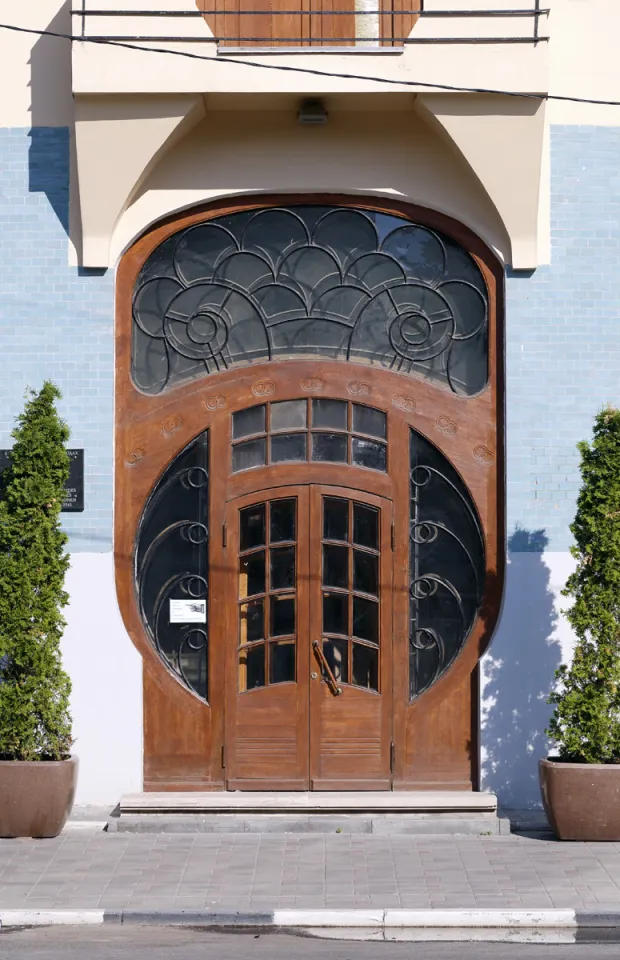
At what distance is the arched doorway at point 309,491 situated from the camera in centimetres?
1101

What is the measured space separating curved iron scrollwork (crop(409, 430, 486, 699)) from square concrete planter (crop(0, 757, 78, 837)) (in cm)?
298

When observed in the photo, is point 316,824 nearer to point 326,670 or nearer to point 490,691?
point 326,670

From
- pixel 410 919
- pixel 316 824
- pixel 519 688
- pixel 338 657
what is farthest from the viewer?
pixel 338 657

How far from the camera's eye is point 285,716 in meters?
11.0

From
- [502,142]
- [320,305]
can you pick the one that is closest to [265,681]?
[320,305]

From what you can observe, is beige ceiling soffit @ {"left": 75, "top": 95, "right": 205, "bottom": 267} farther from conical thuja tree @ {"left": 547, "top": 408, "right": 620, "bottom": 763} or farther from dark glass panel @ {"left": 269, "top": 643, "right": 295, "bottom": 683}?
conical thuja tree @ {"left": 547, "top": 408, "right": 620, "bottom": 763}

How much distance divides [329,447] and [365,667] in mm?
1840

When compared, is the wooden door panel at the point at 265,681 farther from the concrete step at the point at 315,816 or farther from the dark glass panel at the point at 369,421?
the dark glass panel at the point at 369,421

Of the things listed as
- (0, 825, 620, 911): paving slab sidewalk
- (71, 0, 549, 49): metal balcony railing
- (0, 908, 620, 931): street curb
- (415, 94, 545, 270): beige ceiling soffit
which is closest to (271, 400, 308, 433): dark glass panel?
(415, 94, 545, 270): beige ceiling soffit

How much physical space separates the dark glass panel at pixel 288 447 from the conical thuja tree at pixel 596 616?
2.37 meters

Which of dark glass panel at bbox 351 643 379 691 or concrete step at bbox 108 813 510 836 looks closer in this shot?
concrete step at bbox 108 813 510 836

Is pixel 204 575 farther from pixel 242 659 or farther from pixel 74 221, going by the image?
pixel 74 221

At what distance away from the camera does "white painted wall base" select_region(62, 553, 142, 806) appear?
1091cm

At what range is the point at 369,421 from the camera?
11219mm
